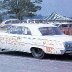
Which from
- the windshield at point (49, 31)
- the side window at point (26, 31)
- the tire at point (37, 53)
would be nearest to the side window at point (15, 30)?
the side window at point (26, 31)

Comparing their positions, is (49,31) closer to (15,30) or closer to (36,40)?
(36,40)

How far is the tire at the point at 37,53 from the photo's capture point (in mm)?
13980

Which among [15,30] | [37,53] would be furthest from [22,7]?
[37,53]

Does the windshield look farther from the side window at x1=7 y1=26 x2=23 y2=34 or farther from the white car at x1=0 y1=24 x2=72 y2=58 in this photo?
the side window at x1=7 y1=26 x2=23 y2=34

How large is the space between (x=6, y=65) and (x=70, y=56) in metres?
3.35

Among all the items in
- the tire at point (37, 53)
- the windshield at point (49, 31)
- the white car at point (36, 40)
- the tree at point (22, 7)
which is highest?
the tree at point (22, 7)

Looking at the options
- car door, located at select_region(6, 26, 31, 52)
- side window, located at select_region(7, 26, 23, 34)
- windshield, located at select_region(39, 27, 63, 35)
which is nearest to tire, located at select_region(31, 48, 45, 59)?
car door, located at select_region(6, 26, 31, 52)

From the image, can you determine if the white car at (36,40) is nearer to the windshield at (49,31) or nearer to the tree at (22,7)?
the windshield at (49,31)

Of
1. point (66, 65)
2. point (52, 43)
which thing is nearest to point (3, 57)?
point (52, 43)

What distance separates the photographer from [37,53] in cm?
1421

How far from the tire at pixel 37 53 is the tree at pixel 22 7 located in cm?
3399

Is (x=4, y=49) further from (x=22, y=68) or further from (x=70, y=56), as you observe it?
(x=22, y=68)

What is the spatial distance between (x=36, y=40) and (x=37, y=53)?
1.68 feet

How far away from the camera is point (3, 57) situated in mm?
14727
